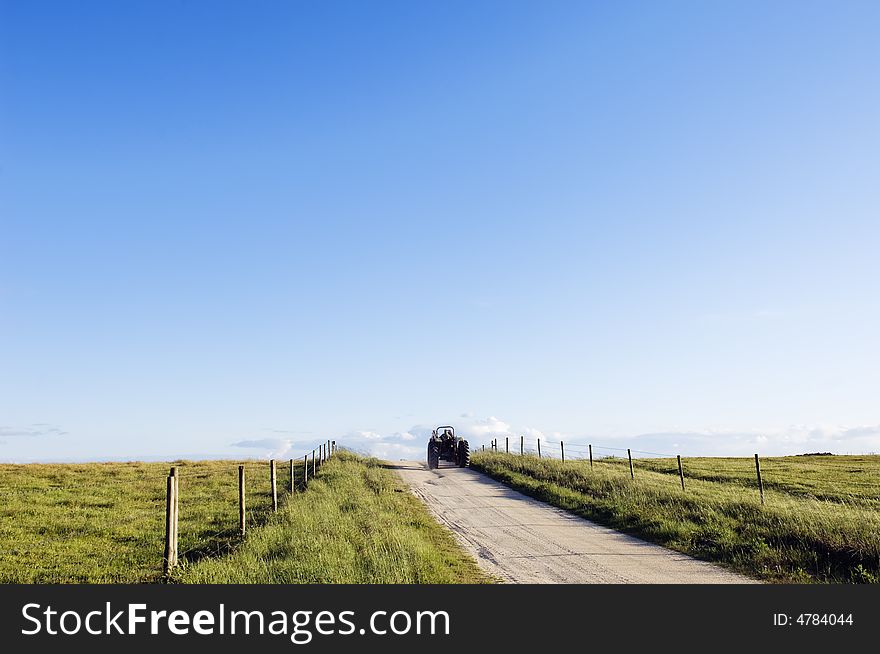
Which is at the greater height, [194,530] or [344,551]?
[344,551]

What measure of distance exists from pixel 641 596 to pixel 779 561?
461 centimetres

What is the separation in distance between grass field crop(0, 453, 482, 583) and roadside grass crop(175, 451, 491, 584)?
38 millimetres

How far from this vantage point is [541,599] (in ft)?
25.9

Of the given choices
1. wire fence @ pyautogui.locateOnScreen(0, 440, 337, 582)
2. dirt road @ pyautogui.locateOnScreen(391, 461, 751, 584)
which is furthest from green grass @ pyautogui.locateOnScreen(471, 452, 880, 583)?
wire fence @ pyautogui.locateOnScreen(0, 440, 337, 582)

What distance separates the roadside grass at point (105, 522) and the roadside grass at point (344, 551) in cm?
139

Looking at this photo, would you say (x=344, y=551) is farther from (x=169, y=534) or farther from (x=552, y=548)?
(x=552, y=548)

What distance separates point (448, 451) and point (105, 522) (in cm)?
2282

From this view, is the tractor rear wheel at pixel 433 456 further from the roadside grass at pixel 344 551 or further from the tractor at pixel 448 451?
the roadside grass at pixel 344 551

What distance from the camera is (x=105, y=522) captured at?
17844mm

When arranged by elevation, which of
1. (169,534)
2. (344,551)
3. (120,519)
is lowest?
(120,519)

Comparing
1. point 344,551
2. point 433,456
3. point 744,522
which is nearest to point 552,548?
point 344,551

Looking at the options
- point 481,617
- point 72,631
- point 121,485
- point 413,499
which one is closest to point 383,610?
point 481,617

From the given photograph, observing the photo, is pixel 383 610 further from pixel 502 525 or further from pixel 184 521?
pixel 184 521

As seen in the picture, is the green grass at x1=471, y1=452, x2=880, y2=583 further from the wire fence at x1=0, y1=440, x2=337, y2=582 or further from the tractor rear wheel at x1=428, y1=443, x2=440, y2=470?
the tractor rear wheel at x1=428, y1=443, x2=440, y2=470
